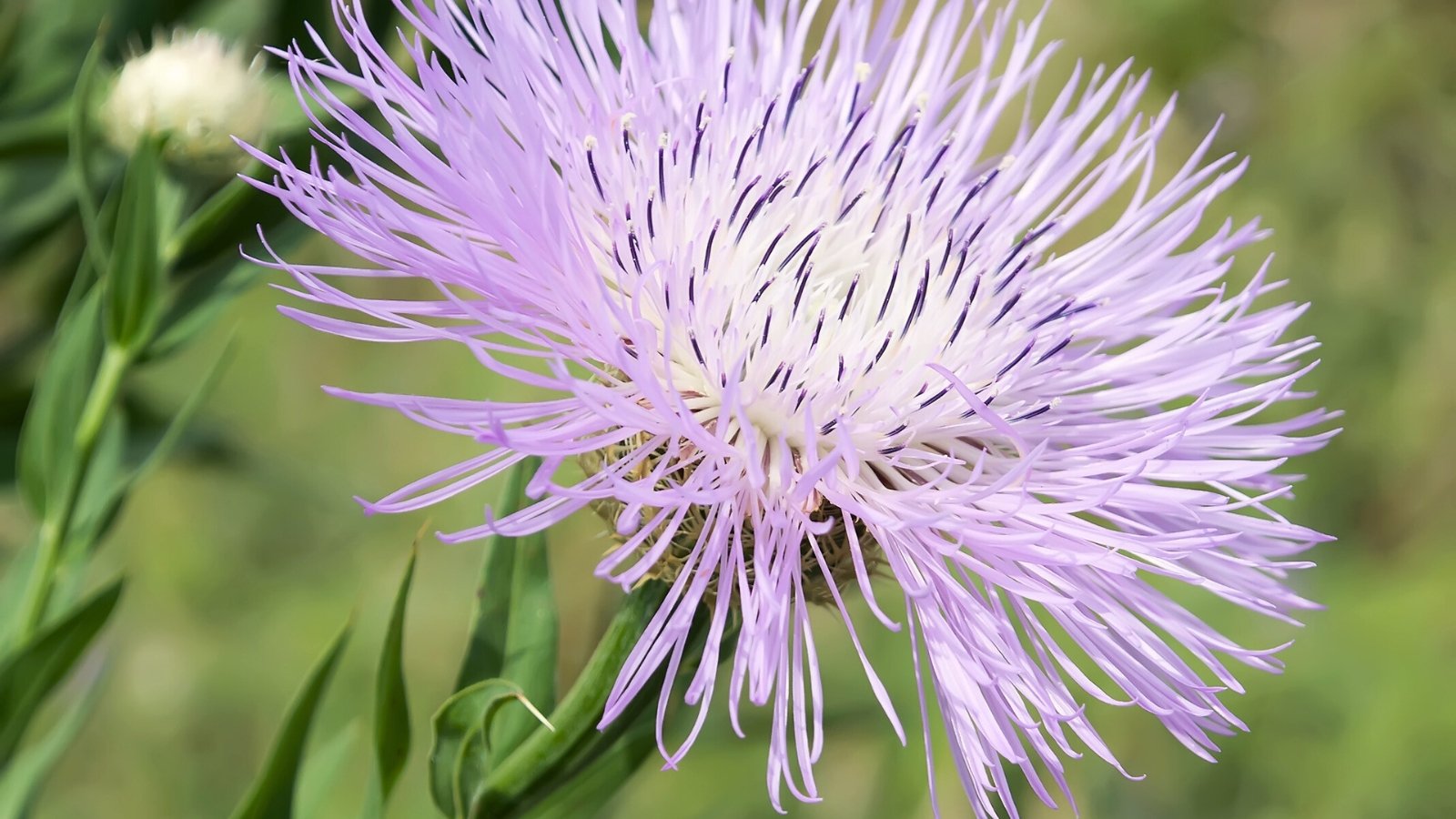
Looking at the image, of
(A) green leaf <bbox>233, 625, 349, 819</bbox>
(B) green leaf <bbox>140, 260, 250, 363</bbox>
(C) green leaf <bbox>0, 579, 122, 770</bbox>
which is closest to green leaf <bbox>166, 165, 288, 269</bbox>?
(B) green leaf <bbox>140, 260, 250, 363</bbox>

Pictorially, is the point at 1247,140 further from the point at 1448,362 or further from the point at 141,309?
the point at 141,309

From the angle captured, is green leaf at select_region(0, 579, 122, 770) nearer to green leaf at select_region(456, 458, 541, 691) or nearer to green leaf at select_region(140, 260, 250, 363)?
green leaf at select_region(140, 260, 250, 363)

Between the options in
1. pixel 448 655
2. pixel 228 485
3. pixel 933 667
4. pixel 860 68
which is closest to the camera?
pixel 933 667

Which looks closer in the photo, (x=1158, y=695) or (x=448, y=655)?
(x=1158, y=695)

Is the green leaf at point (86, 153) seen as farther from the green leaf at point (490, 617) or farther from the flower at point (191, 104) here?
the green leaf at point (490, 617)

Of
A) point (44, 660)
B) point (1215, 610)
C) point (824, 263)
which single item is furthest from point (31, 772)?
point (1215, 610)

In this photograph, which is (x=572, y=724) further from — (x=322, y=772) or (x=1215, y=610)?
(x=1215, y=610)

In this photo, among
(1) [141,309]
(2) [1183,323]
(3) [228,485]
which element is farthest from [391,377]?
(2) [1183,323]
